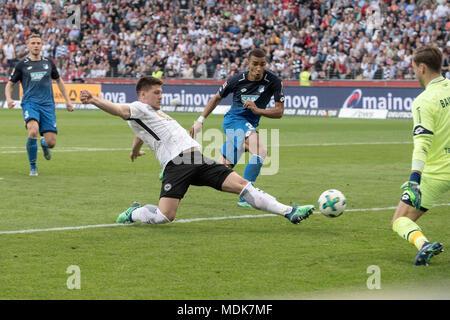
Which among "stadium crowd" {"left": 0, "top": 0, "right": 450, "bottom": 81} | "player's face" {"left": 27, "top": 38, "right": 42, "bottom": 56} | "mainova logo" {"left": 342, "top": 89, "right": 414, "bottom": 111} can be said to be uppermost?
"stadium crowd" {"left": 0, "top": 0, "right": 450, "bottom": 81}

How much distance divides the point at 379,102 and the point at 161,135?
24541 mm

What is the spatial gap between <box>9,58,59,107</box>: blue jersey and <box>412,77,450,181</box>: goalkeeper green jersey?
885 centimetres

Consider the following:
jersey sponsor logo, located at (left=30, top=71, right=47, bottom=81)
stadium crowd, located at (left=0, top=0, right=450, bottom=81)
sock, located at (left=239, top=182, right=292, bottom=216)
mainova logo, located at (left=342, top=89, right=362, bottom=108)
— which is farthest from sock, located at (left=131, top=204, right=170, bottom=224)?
mainova logo, located at (left=342, top=89, right=362, bottom=108)

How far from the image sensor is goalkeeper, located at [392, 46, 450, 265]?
685 centimetres

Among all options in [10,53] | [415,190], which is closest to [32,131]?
[415,190]

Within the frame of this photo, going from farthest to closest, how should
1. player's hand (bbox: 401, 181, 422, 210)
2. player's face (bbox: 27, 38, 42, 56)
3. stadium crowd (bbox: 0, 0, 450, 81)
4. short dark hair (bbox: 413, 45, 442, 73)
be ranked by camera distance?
stadium crowd (bbox: 0, 0, 450, 81) < player's face (bbox: 27, 38, 42, 56) < short dark hair (bbox: 413, 45, 442, 73) < player's hand (bbox: 401, 181, 422, 210)

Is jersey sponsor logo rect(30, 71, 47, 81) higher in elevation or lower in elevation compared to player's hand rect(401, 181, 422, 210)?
higher

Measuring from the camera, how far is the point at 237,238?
8.57m

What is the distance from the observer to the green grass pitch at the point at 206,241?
6348 millimetres

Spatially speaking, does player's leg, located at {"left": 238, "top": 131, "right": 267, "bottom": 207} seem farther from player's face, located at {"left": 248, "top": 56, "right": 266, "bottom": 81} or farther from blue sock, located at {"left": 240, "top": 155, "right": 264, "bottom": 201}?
player's face, located at {"left": 248, "top": 56, "right": 266, "bottom": 81}

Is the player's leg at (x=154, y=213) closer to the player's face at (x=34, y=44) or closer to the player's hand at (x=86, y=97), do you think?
the player's hand at (x=86, y=97)

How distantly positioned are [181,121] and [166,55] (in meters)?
12.9

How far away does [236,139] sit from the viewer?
1120cm
